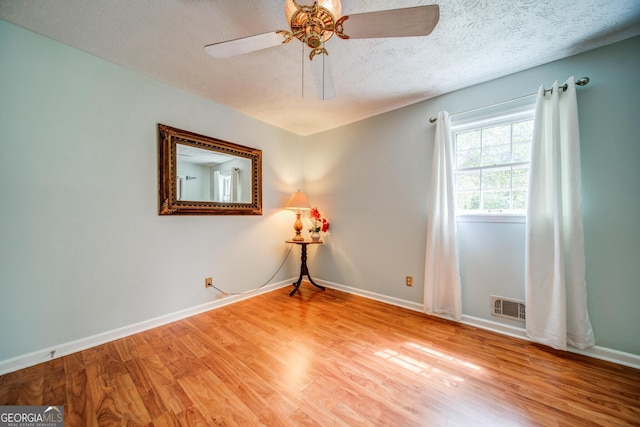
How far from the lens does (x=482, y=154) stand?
2.30 m

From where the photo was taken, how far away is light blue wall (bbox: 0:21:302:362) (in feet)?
5.25

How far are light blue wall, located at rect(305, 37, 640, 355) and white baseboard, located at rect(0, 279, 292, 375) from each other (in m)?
1.72

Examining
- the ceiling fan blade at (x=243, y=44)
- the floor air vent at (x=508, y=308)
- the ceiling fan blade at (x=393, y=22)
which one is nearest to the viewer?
the ceiling fan blade at (x=393, y=22)

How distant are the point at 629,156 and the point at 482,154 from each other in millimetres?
917

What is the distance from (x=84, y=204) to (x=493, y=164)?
3773 millimetres

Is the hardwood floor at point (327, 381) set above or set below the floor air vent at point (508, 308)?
below

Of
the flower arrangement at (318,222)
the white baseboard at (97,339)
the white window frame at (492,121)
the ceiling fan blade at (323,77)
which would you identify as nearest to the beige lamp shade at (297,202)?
the flower arrangement at (318,222)

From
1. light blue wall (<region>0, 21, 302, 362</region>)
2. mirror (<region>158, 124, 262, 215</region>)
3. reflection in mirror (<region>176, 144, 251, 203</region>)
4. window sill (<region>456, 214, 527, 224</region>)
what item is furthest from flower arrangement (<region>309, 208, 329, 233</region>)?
window sill (<region>456, 214, 527, 224</region>)

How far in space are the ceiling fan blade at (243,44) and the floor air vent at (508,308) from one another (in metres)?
2.82

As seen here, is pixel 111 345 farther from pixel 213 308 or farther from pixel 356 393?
pixel 356 393

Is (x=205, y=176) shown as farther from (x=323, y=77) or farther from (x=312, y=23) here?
Answer: (x=312, y=23)

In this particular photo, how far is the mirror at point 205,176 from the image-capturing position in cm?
229

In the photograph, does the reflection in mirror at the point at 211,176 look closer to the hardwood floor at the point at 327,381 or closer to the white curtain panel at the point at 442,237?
the hardwood floor at the point at 327,381

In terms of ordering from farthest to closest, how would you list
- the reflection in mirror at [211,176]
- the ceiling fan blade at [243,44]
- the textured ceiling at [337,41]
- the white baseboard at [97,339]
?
the reflection in mirror at [211,176] < the white baseboard at [97,339] < the textured ceiling at [337,41] < the ceiling fan blade at [243,44]
